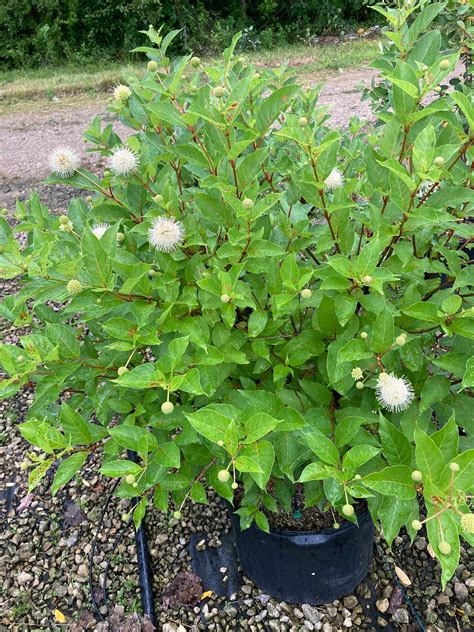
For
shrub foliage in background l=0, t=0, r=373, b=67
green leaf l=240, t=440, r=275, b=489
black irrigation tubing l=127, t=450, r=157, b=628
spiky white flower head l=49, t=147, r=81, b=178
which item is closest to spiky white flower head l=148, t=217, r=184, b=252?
spiky white flower head l=49, t=147, r=81, b=178

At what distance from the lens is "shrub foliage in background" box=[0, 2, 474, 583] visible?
1015 millimetres

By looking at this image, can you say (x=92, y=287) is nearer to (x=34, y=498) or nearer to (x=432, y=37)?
(x=432, y=37)

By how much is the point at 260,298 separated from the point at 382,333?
293 mm

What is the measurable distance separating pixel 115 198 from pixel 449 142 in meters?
0.73

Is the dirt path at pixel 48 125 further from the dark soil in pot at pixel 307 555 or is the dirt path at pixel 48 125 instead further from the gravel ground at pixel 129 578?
the dark soil in pot at pixel 307 555

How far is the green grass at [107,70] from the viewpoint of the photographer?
368 inches

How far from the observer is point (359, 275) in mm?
1017

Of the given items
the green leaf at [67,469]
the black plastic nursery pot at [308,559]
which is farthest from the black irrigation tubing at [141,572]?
the green leaf at [67,469]

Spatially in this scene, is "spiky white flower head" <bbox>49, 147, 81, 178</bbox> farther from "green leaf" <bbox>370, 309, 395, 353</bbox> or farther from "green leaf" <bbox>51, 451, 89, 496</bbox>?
"green leaf" <bbox>370, 309, 395, 353</bbox>

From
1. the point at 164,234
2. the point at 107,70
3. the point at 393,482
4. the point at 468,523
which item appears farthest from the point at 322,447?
the point at 107,70

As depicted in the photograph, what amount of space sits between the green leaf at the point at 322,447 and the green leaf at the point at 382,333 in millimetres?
194

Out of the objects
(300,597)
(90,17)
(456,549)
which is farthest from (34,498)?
(90,17)

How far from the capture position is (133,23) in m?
11.9

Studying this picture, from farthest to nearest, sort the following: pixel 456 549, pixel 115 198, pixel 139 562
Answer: pixel 139 562, pixel 115 198, pixel 456 549
